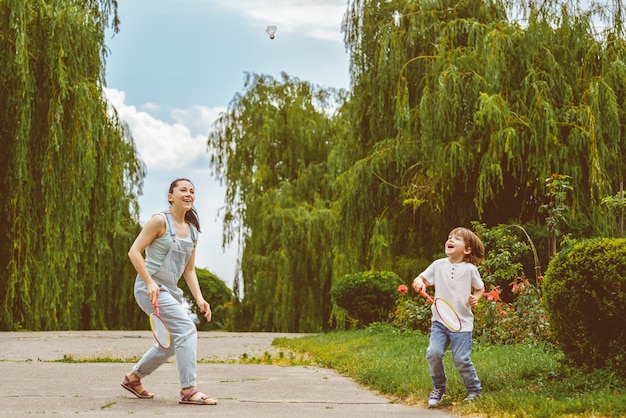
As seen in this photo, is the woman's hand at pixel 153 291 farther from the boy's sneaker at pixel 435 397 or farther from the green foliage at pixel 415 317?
the green foliage at pixel 415 317

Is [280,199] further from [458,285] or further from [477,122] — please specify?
[458,285]

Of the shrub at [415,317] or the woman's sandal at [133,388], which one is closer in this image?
the woman's sandal at [133,388]

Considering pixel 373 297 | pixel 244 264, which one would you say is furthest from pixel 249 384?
pixel 244 264

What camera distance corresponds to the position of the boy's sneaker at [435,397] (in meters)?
6.56

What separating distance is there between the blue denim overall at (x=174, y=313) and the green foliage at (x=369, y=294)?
10.5 metres

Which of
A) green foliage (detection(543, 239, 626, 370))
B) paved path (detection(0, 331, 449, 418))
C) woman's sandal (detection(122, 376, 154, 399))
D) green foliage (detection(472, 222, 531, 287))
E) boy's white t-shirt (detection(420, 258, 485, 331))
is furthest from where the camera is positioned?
green foliage (detection(472, 222, 531, 287))

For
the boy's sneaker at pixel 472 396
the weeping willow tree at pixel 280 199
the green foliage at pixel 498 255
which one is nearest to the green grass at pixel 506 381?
the boy's sneaker at pixel 472 396

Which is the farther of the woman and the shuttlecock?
the shuttlecock

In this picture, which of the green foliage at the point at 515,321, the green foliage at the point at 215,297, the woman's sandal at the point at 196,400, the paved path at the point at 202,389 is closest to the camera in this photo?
the paved path at the point at 202,389

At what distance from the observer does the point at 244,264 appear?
83.5 feet

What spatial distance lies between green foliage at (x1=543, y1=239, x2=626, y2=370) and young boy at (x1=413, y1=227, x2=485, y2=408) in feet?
2.90

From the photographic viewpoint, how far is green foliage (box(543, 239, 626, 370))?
6.86 meters

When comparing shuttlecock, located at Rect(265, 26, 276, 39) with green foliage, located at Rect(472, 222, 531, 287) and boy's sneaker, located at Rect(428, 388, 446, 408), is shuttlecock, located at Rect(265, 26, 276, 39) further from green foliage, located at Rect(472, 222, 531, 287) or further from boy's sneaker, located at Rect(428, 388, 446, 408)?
boy's sneaker, located at Rect(428, 388, 446, 408)

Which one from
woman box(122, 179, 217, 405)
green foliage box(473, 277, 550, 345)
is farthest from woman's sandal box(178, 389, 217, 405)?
green foliage box(473, 277, 550, 345)
